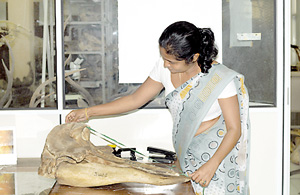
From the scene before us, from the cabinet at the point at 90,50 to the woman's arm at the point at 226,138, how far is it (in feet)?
3.29

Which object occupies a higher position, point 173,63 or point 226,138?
point 173,63

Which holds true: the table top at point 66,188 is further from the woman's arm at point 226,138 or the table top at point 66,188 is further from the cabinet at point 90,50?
the cabinet at point 90,50

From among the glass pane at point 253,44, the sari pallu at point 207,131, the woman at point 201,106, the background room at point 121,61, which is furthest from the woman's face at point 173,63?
the glass pane at point 253,44

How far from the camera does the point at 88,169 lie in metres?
1.49

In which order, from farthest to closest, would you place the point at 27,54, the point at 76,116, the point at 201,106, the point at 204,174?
the point at 27,54, the point at 76,116, the point at 201,106, the point at 204,174

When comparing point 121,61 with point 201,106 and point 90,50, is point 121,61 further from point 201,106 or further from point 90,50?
point 201,106

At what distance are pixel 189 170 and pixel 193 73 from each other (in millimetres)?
459

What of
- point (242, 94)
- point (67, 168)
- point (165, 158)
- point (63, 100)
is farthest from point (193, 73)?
point (63, 100)

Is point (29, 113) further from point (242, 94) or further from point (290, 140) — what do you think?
point (290, 140)

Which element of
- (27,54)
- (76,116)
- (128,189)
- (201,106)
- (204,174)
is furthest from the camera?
(27,54)

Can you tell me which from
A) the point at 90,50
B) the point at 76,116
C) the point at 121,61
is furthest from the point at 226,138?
the point at 90,50

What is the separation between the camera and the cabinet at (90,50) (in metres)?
2.56

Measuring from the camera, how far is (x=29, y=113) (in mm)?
2555

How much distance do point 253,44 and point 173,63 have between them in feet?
3.58
